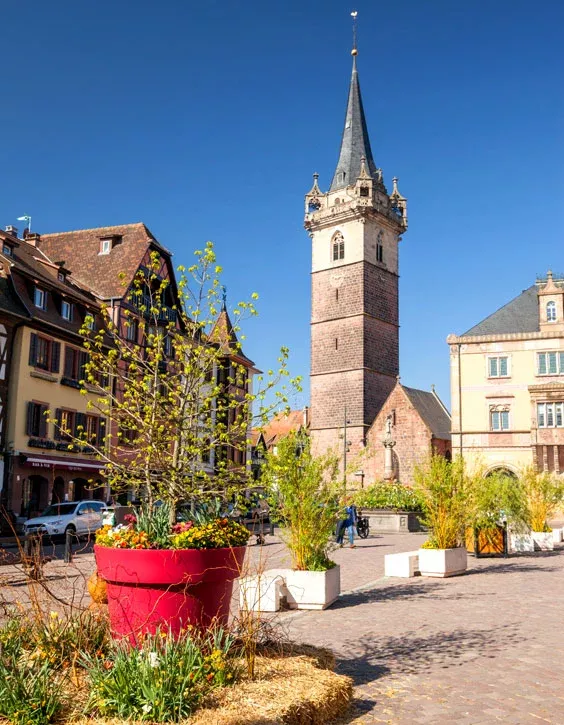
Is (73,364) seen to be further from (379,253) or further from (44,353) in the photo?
(379,253)

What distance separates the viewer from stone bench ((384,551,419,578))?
15648 millimetres

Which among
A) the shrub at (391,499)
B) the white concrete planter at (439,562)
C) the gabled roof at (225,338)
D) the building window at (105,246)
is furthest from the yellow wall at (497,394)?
the gabled roof at (225,338)

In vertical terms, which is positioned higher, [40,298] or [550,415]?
[40,298]

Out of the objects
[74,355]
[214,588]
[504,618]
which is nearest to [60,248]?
[74,355]

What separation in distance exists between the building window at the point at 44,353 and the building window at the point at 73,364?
0.72 meters

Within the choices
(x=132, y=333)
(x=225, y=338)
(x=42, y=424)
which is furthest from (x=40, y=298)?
(x=225, y=338)

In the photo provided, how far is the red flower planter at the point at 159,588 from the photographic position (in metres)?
5.64

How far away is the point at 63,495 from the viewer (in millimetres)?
34719

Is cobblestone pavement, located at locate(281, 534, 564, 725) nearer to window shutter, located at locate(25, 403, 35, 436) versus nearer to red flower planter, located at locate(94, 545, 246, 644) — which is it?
red flower planter, located at locate(94, 545, 246, 644)

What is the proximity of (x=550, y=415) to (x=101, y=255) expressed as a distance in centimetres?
2868

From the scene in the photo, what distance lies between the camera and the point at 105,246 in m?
43.1

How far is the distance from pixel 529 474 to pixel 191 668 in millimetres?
19425

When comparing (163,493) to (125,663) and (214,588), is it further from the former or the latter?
(125,663)

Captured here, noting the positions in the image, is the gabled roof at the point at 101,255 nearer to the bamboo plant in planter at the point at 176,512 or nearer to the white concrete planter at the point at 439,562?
the white concrete planter at the point at 439,562
